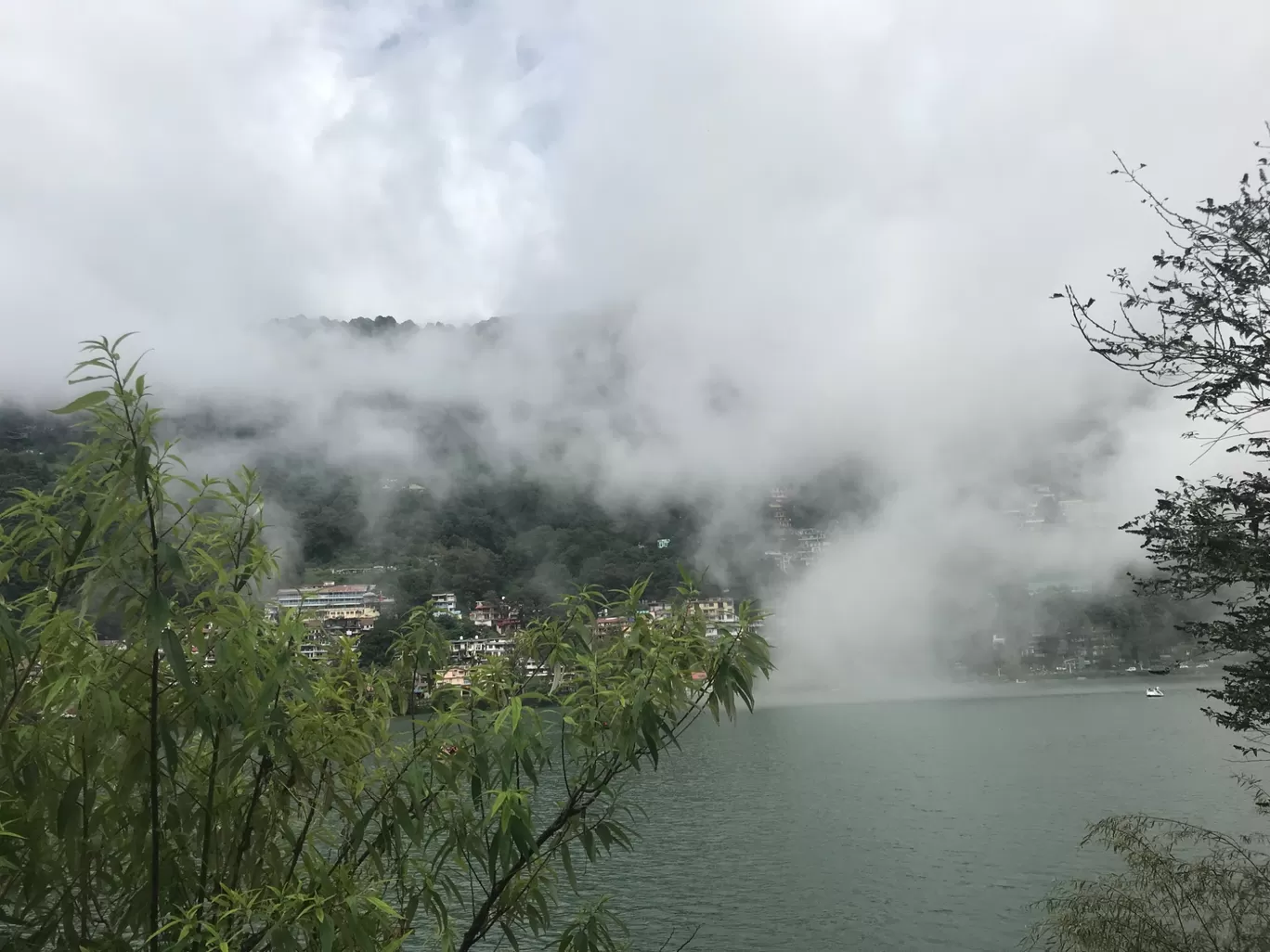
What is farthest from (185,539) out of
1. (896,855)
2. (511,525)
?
(511,525)

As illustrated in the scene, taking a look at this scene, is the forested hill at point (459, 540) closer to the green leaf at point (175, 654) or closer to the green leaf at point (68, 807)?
the green leaf at point (175, 654)

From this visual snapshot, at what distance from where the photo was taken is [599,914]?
3244 mm

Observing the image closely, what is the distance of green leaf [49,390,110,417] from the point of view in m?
2.06

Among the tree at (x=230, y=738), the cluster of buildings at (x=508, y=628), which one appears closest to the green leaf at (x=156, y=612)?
the tree at (x=230, y=738)

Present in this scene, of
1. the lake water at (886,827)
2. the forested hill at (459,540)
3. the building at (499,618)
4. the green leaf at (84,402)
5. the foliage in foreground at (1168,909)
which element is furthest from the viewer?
the lake water at (886,827)

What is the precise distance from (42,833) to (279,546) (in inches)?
42.0

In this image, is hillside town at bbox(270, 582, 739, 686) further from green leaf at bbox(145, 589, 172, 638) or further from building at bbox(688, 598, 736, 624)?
green leaf at bbox(145, 589, 172, 638)

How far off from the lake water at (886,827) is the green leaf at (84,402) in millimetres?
3201

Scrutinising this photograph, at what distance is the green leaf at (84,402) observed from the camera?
6.77 ft

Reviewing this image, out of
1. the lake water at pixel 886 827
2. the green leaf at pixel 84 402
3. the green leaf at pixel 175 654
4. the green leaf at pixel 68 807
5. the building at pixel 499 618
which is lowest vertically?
the lake water at pixel 886 827

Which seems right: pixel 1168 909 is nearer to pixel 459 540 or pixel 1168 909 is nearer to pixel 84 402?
pixel 84 402

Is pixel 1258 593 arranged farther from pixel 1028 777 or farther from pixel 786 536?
pixel 786 536

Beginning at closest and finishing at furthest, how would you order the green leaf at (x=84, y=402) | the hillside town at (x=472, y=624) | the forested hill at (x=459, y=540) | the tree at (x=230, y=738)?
the green leaf at (x=84, y=402)
the tree at (x=230, y=738)
the hillside town at (x=472, y=624)
the forested hill at (x=459, y=540)

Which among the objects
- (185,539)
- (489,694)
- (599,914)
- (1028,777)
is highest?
(185,539)
